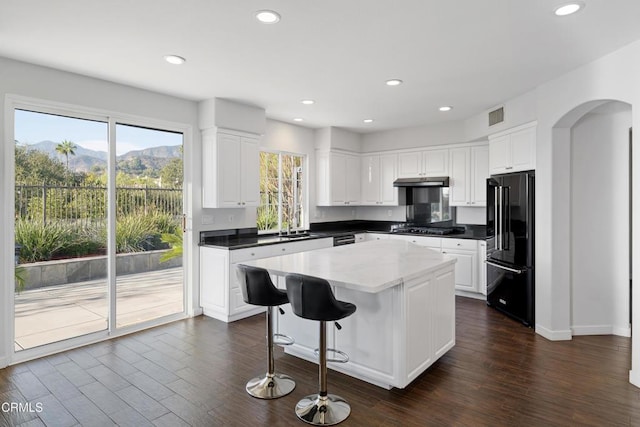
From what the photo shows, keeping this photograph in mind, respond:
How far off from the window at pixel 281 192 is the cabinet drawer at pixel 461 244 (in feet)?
7.50

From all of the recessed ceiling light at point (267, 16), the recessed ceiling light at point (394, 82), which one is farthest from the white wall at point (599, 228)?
the recessed ceiling light at point (267, 16)

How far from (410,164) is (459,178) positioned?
87cm

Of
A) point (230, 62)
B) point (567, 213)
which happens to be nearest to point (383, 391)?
point (567, 213)

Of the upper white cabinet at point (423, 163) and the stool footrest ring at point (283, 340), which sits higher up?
the upper white cabinet at point (423, 163)

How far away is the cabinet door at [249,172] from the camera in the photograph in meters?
4.95

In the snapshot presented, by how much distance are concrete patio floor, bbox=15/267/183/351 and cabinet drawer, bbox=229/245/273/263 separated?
2.67 ft

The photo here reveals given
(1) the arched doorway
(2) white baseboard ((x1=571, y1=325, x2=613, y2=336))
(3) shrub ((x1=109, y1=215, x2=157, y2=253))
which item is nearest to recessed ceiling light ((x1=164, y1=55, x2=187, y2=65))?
(3) shrub ((x1=109, y1=215, x2=157, y2=253))

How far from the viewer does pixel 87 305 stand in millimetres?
3908

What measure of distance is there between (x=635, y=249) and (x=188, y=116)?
184 inches

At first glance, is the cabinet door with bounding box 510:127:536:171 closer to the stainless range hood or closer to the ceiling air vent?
the ceiling air vent

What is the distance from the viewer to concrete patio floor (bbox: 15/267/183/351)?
3525 mm

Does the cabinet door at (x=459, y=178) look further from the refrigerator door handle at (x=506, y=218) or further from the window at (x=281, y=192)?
the window at (x=281, y=192)

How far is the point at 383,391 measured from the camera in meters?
2.77

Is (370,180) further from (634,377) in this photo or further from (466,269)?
(634,377)
